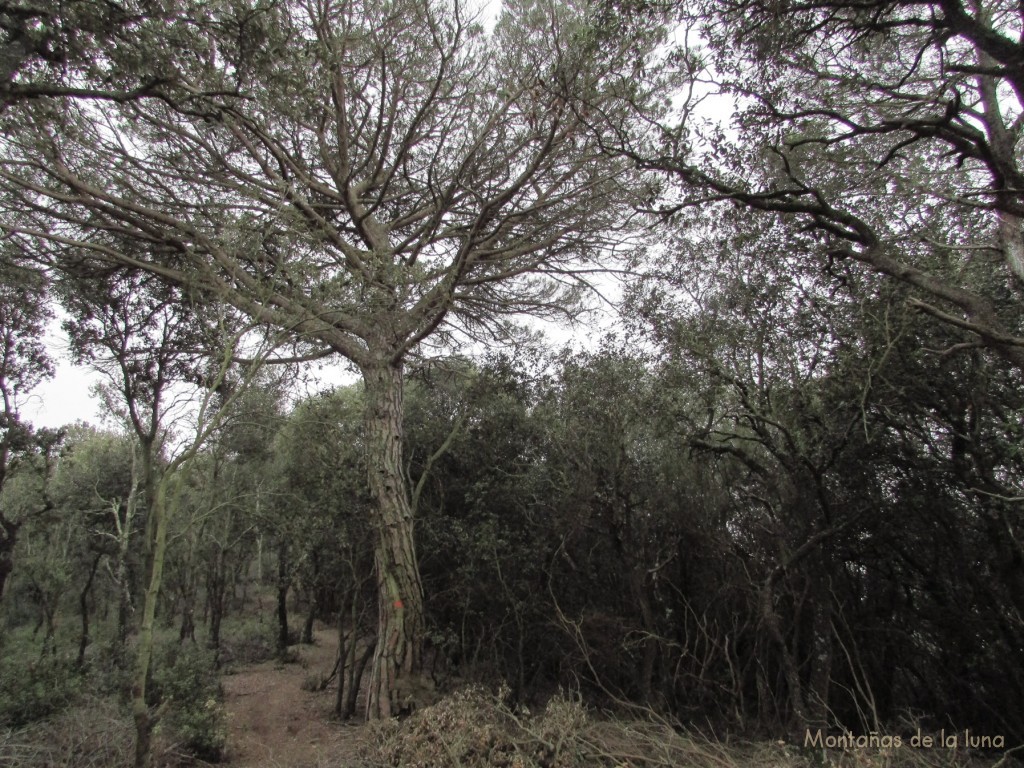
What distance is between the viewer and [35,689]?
6629 mm

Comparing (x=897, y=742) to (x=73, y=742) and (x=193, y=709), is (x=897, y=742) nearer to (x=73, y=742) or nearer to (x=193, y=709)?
(x=73, y=742)

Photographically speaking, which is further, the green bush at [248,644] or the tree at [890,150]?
the green bush at [248,644]

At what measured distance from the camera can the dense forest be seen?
4.71 metres

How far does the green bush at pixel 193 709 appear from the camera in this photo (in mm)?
5812

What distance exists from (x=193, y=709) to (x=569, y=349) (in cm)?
600

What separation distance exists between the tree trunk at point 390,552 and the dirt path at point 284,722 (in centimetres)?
61

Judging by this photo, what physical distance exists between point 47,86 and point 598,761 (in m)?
5.82

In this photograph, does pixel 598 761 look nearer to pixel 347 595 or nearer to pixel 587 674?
pixel 587 674

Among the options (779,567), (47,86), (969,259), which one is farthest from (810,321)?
(47,86)

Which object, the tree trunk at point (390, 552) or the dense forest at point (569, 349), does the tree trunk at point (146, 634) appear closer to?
the dense forest at point (569, 349)

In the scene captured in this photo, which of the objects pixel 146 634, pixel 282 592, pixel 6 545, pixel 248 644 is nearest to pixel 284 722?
pixel 146 634

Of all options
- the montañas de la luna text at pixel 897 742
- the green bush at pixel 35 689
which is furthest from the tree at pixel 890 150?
the green bush at pixel 35 689

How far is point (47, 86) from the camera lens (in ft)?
11.8

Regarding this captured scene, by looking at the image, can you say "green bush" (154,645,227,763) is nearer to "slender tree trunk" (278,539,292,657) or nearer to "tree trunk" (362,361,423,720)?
"tree trunk" (362,361,423,720)
